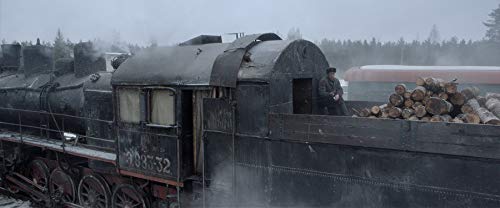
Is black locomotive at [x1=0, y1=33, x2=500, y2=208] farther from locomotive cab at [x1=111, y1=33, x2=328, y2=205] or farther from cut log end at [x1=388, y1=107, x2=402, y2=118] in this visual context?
cut log end at [x1=388, y1=107, x2=402, y2=118]

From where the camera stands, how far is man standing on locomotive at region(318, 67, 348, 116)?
20.8ft

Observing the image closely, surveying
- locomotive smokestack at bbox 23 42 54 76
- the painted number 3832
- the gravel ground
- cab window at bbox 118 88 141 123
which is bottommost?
the gravel ground

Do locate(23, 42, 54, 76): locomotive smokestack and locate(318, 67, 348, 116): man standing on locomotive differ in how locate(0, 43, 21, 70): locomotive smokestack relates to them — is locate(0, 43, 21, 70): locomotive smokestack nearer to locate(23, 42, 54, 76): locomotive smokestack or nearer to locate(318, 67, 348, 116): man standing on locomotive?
locate(23, 42, 54, 76): locomotive smokestack

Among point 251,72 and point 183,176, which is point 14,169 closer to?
point 183,176

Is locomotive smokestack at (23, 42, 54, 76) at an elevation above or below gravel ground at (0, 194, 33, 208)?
above

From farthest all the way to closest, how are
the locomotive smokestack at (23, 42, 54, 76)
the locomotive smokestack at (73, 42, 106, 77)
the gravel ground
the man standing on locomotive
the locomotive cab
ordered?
the locomotive smokestack at (23, 42, 54, 76), the gravel ground, the locomotive smokestack at (73, 42, 106, 77), the man standing on locomotive, the locomotive cab

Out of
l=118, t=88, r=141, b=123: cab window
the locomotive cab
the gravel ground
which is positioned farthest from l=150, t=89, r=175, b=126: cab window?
the gravel ground

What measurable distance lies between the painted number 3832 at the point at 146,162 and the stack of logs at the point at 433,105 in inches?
114

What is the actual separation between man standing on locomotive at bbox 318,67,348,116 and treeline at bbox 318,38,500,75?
31734 mm

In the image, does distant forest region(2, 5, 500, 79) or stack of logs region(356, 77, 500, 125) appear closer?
stack of logs region(356, 77, 500, 125)

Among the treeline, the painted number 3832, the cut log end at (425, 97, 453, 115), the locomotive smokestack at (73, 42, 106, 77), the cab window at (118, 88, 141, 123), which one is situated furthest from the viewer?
the treeline

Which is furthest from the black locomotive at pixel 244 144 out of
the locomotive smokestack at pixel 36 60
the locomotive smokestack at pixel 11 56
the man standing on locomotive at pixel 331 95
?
A: the locomotive smokestack at pixel 11 56

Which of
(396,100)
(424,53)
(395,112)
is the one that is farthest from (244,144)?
(424,53)

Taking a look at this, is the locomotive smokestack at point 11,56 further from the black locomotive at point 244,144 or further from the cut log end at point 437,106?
the cut log end at point 437,106
